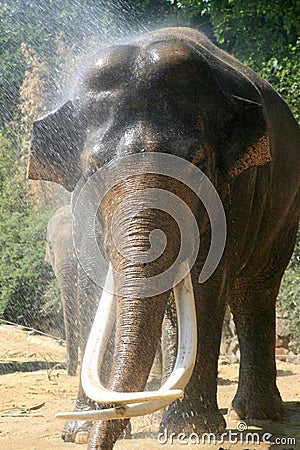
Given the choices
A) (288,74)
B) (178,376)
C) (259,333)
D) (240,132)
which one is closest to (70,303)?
(288,74)

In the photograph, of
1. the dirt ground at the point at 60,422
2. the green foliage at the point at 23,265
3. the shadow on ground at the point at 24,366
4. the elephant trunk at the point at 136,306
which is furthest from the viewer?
the green foliage at the point at 23,265

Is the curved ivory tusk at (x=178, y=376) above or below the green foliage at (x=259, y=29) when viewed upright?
below

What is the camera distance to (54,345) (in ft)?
43.1

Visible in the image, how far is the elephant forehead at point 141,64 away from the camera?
15.3 feet

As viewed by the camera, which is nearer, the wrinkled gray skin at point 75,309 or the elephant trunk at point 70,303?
the wrinkled gray skin at point 75,309

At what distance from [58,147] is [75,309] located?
213 inches

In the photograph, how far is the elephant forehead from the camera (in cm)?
465

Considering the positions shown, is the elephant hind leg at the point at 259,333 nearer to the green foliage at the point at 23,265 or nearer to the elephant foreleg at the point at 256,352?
the elephant foreleg at the point at 256,352

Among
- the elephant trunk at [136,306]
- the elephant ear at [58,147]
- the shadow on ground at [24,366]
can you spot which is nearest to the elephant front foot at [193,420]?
the elephant trunk at [136,306]

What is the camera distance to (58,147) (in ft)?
16.5

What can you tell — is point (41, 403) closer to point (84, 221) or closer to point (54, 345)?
point (84, 221)

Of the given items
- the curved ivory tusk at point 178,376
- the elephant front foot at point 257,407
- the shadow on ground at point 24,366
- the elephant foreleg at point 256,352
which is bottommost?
the curved ivory tusk at point 178,376

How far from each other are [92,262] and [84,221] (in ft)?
1.01

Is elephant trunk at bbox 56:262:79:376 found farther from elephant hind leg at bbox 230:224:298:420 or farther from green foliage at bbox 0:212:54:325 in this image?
green foliage at bbox 0:212:54:325
